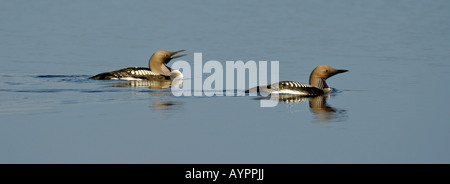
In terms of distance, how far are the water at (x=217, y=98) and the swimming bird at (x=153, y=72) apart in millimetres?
348

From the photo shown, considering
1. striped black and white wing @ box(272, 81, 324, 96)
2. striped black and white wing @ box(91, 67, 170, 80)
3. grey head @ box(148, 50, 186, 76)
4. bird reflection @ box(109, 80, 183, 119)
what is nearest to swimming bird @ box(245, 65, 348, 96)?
striped black and white wing @ box(272, 81, 324, 96)

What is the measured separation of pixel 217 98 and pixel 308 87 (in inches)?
57.6

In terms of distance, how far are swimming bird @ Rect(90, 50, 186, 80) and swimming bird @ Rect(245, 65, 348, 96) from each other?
2665 mm

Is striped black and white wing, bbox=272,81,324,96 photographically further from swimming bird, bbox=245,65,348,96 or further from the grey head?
the grey head

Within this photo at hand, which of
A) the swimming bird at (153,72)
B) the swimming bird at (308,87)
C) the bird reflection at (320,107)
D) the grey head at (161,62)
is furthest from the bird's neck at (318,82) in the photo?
the grey head at (161,62)

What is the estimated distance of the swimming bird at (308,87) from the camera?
11.6m

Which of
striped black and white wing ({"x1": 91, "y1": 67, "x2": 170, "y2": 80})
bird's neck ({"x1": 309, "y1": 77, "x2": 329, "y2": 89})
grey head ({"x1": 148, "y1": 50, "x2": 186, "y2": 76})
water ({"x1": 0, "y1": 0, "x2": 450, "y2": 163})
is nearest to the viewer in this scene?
water ({"x1": 0, "y1": 0, "x2": 450, "y2": 163})

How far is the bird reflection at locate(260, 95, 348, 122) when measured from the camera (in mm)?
9544

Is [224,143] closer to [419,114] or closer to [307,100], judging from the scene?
[419,114]

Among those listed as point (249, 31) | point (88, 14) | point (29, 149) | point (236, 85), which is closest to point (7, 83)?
point (236, 85)

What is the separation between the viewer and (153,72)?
1450 centimetres

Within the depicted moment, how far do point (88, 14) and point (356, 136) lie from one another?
1641 cm

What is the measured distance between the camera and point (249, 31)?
65.1 ft

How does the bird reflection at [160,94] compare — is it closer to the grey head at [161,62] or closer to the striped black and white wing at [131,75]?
the striped black and white wing at [131,75]
